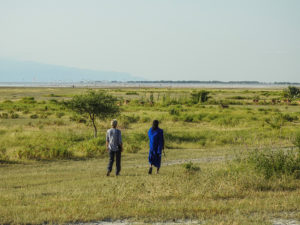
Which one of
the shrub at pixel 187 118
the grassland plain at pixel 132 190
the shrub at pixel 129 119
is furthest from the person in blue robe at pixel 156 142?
the shrub at pixel 187 118

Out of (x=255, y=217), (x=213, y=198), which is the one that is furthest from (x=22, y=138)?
(x=255, y=217)

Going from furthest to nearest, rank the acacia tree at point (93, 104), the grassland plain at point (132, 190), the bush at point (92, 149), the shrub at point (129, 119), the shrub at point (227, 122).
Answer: the shrub at point (227, 122)
the shrub at point (129, 119)
the acacia tree at point (93, 104)
the bush at point (92, 149)
the grassland plain at point (132, 190)

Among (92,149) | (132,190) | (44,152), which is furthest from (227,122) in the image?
(132,190)

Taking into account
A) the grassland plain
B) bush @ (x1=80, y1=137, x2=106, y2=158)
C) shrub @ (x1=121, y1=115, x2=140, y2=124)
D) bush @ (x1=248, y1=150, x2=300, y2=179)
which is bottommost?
shrub @ (x1=121, y1=115, x2=140, y2=124)

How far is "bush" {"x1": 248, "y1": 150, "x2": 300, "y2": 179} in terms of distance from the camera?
1212 centimetres

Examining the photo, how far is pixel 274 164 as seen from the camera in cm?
1237

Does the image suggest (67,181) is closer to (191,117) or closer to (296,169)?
(296,169)

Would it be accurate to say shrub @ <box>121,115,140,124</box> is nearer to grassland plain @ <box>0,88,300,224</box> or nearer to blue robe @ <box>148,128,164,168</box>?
grassland plain @ <box>0,88,300,224</box>

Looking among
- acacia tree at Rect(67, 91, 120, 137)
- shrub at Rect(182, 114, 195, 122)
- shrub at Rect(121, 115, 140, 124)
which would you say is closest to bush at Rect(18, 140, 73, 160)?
acacia tree at Rect(67, 91, 120, 137)

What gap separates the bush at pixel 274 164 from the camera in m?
12.1

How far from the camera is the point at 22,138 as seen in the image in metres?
24.6

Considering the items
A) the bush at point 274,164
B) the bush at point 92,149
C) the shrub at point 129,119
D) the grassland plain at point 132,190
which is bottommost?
the shrub at point 129,119

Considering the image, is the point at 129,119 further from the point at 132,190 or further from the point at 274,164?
the point at 132,190

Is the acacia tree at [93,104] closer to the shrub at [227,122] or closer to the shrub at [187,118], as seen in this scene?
the shrub at [227,122]
